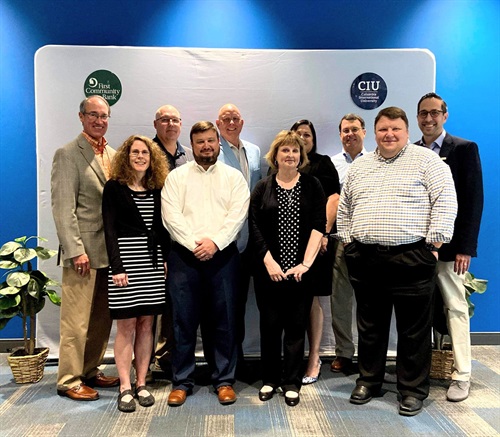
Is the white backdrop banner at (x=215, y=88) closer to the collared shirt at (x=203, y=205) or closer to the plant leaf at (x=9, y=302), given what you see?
the plant leaf at (x=9, y=302)

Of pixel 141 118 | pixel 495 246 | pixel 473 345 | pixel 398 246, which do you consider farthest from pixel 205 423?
pixel 495 246

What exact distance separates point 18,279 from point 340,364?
2300 mm

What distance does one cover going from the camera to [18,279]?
3.11 meters

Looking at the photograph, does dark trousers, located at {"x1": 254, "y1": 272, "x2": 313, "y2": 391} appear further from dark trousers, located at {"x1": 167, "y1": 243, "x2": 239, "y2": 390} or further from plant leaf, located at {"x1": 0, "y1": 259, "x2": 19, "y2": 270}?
A: plant leaf, located at {"x1": 0, "y1": 259, "x2": 19, "y2": 270}

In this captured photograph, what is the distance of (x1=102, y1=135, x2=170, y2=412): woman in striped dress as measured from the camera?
→ 272 cm

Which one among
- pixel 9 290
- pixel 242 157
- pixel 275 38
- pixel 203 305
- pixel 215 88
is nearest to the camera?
pixel 203 305

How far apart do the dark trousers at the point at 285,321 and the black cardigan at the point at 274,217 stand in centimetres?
16

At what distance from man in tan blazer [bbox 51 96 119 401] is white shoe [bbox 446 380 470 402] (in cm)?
218

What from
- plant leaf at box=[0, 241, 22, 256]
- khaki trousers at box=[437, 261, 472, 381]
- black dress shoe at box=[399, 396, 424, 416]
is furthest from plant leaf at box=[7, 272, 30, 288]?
khaki trousers at box=[437, 261, 472, 381]

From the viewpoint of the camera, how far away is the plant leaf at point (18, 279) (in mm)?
3086

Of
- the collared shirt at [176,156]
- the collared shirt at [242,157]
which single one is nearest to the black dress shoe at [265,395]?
the collared shirt at [242,157]

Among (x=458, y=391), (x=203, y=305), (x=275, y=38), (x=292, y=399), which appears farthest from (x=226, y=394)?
(x=275, y=38)

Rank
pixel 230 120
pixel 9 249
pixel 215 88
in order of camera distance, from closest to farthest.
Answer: pixel 9 249, pixel 230 120, pixel 215 88

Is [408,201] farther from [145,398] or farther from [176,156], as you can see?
[145,398]
